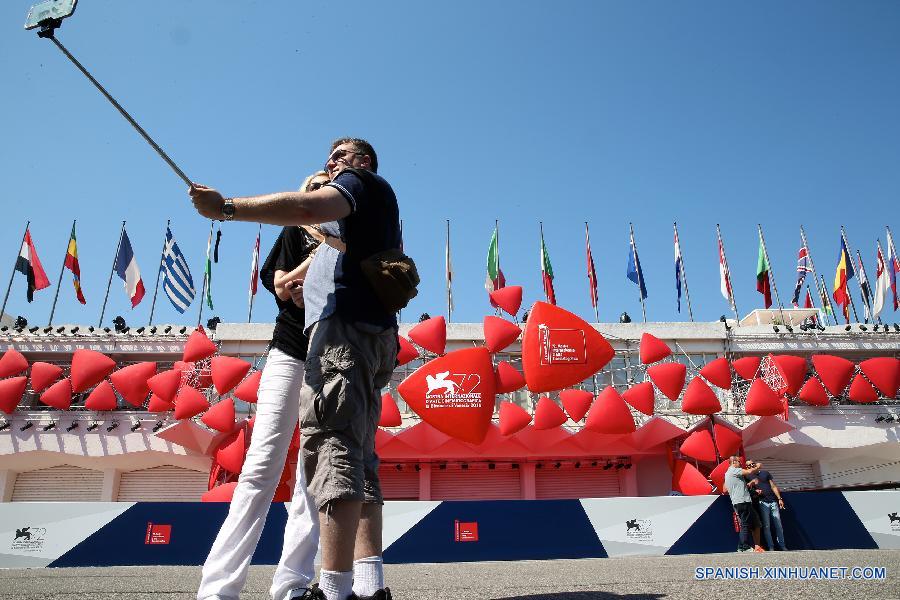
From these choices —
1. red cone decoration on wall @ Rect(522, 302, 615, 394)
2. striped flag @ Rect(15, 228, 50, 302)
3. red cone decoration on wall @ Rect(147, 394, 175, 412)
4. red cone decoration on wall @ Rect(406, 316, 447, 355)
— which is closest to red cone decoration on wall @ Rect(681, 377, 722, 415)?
red cone decoration on wall @ Rect(522, 302, 615, 394)

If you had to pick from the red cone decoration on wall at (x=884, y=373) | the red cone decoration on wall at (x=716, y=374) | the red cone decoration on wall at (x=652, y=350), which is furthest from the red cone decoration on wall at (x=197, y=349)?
the red cone decoration on wall at (x=884, y=373)

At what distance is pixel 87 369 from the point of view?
1530 centimetres

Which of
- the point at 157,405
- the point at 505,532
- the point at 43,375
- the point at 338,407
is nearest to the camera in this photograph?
the point at 338,407

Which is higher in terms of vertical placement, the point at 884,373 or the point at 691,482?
the point at 884,373

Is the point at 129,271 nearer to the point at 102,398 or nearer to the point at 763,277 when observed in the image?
the point at 102,398

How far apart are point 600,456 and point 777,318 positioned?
10261 millimetres

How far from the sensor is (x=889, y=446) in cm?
1905

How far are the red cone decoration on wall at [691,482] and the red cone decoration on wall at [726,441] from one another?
999mm

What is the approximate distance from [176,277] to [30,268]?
21.4 feet

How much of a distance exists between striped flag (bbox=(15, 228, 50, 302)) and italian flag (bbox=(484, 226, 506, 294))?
1593 cm

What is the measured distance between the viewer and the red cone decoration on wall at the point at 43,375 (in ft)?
53.5

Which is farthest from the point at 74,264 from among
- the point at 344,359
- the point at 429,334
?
the point at 344,359

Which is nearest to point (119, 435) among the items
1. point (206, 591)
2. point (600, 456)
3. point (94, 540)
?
point (94, 540)

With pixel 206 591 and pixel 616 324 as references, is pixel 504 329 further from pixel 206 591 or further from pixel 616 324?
pixel 206 591
